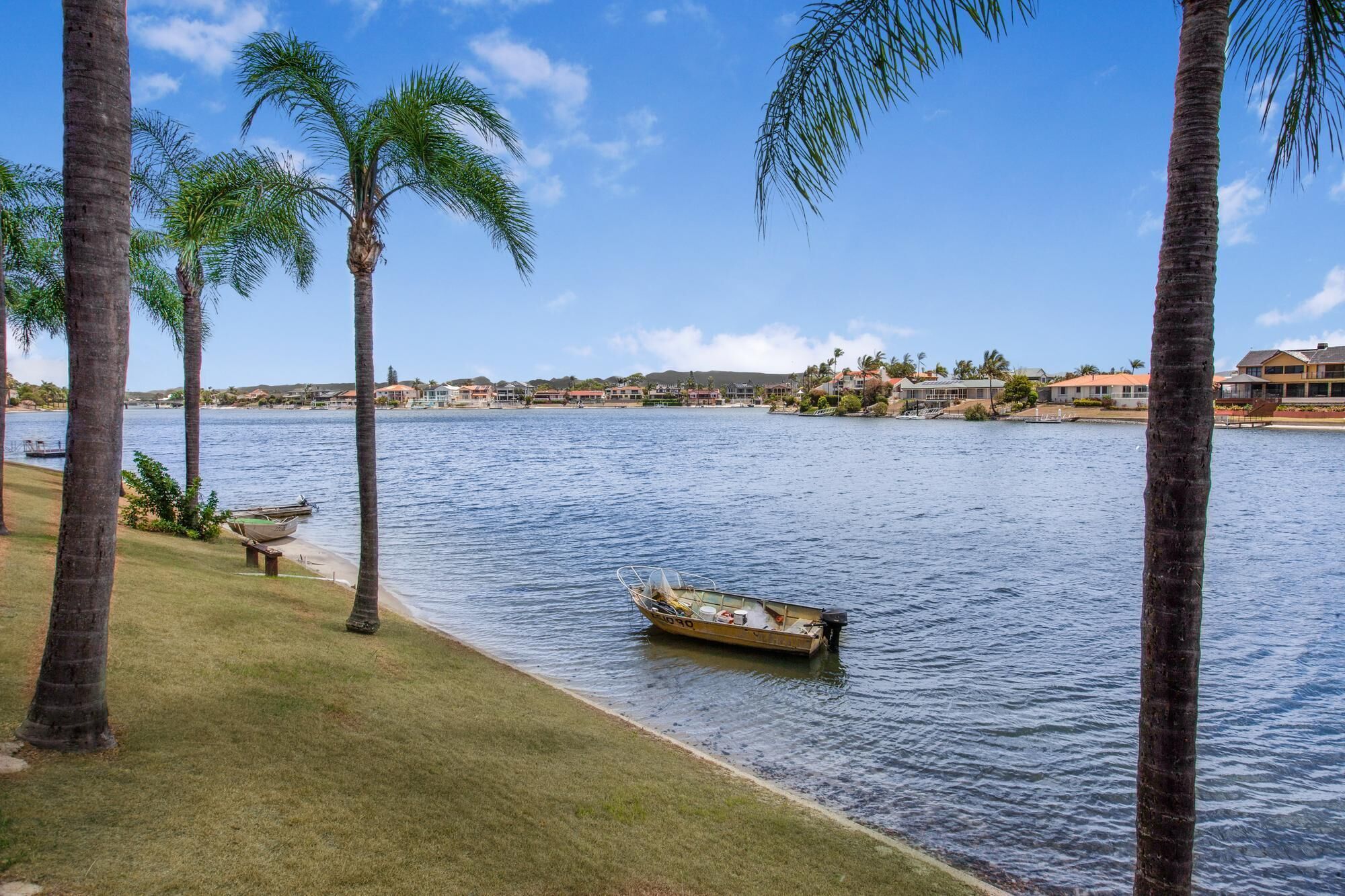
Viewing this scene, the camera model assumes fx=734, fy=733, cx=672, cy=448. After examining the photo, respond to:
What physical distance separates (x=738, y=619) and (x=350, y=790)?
486 inches

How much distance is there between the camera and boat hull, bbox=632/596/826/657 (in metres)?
17.3

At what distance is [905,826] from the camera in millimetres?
10523

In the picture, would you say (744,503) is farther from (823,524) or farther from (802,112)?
(802,112)

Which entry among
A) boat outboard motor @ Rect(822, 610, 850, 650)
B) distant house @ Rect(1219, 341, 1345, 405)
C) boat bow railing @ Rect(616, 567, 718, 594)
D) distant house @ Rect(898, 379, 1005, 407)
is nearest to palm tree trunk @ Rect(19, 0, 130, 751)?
boat outboard motor @ Rect(822, 610, 850, 650)

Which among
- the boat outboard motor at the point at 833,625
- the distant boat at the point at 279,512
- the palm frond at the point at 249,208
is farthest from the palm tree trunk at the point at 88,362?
the distant boat at the point at 279,512

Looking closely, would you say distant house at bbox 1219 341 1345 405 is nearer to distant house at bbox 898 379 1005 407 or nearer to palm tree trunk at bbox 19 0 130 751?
distant house at bbox 898 379 1005 407

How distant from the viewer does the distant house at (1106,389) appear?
5778 inches

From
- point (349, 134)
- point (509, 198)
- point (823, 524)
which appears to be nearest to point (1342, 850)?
point (509, 198)

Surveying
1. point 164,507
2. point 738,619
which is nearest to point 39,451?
point 164,507

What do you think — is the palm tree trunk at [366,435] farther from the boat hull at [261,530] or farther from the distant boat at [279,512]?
the distant boat at [279,512]

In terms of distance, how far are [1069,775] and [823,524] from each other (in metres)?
25.6

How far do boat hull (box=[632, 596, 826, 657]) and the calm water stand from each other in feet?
1.08

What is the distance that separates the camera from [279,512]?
3334 cm

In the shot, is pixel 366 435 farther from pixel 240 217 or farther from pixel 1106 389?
pixel 1106 389
